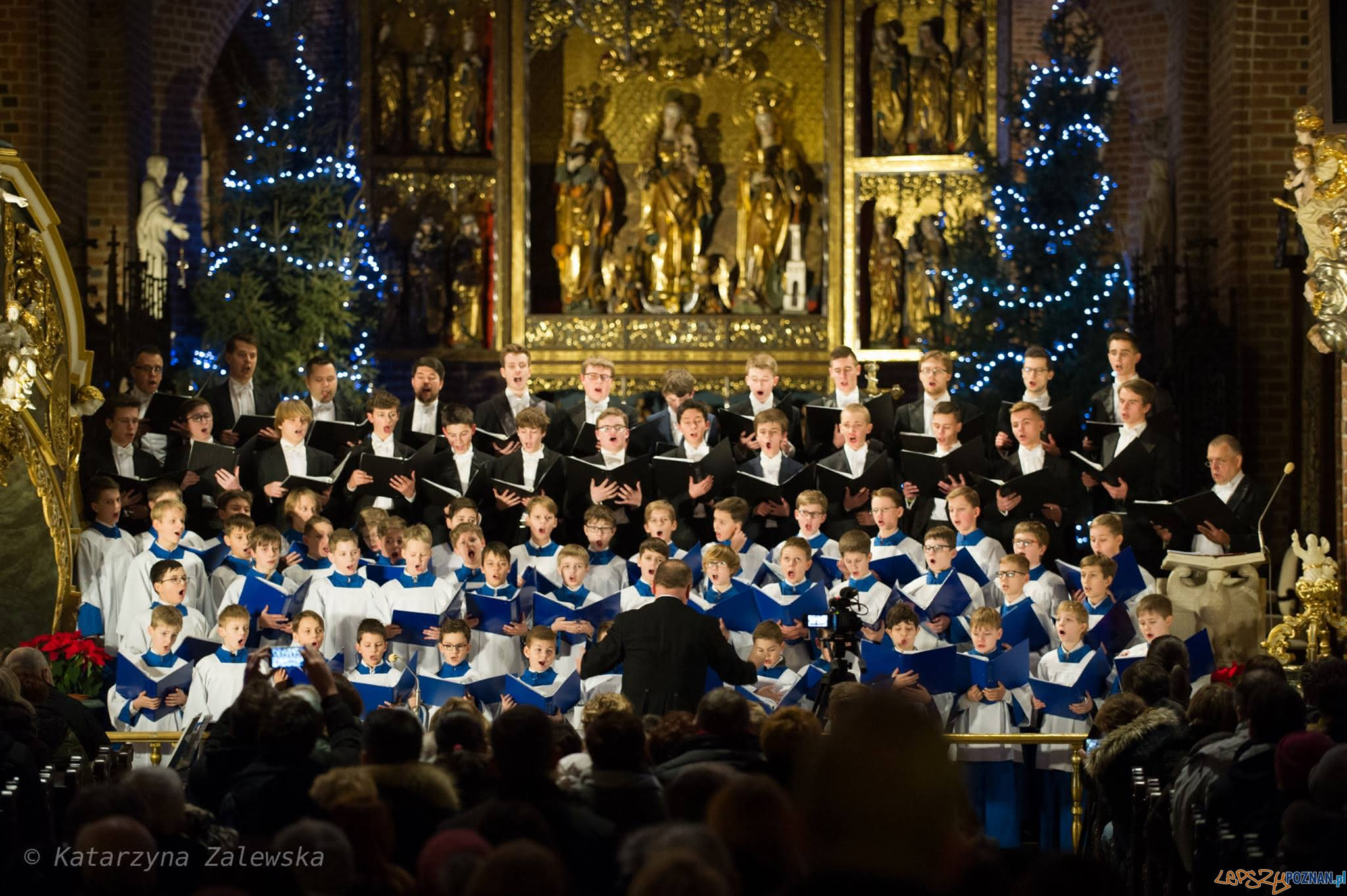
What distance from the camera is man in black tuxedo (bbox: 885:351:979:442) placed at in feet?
31.1

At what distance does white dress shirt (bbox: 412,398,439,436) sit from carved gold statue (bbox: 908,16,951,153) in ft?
15.9

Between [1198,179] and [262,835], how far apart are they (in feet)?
31.4

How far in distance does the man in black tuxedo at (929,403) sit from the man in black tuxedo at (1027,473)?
30 centimetres

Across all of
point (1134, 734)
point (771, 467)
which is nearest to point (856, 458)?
point (771, 467)

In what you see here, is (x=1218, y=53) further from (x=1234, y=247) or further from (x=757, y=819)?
(x=757, y=819)

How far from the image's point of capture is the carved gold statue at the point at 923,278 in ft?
43.2

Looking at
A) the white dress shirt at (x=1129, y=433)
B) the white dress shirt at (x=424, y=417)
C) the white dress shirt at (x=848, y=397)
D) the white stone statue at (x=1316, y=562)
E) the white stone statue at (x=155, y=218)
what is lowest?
the white stone statue at (x=1316, y=562)

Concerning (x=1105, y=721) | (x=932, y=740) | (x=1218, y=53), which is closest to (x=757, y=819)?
(x=932, y=740)

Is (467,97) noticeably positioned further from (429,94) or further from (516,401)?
(516,401)

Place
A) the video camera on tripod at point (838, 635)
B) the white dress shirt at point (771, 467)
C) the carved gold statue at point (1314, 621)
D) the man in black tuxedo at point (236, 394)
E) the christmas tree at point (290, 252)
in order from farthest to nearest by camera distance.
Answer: the christmas tree at point (290, 252), the man in black tuxedo at point (236, 394), the white dress shirt at point (771, 467), the carved gold statue at point (1314, 621), the video camera on tripod at point (838, 635)

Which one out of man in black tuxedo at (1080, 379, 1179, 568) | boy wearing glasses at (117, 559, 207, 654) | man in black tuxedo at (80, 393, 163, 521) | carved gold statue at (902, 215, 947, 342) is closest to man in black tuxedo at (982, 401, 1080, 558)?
man in black tuxedo at (1080, 379, 1179, 568)

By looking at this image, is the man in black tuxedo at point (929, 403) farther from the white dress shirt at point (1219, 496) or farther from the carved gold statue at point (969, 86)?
the carved gold statue at point (969, 86)

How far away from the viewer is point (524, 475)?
920 cm

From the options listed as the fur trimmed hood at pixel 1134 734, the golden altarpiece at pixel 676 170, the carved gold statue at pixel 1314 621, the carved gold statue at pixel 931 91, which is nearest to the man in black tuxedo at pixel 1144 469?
the carved gold statue at pixel 1314 621
